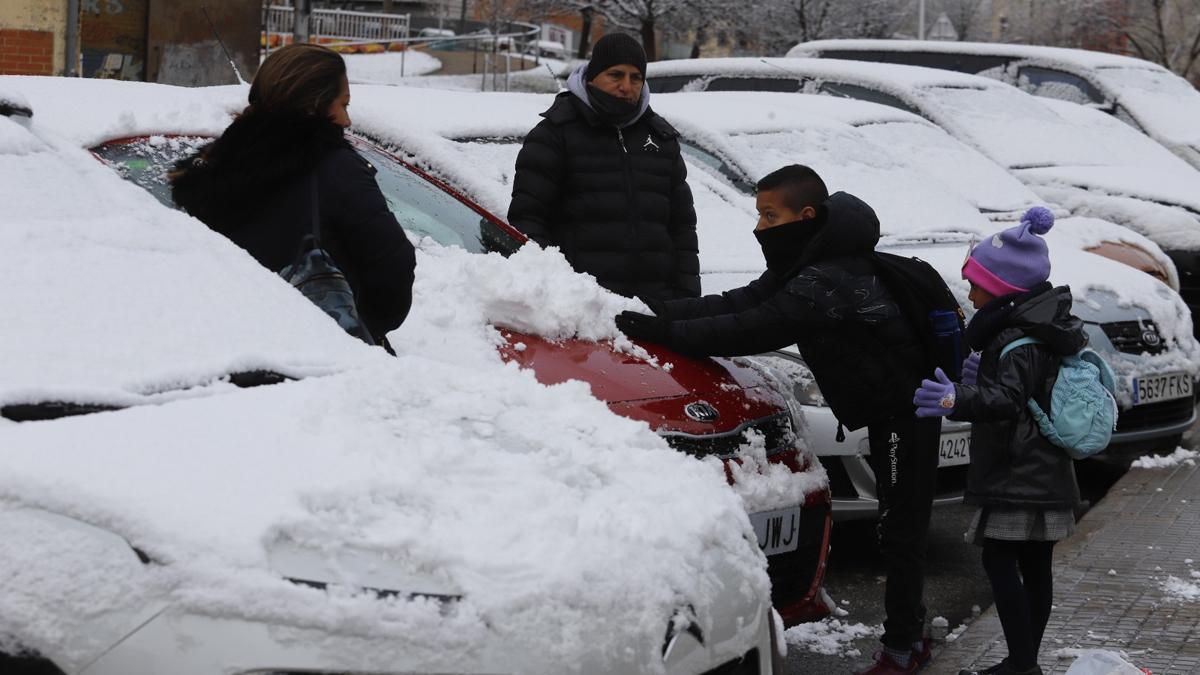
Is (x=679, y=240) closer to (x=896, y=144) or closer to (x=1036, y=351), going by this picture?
(x=1036, y=351)

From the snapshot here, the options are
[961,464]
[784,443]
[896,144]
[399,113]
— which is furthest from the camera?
[896,144]

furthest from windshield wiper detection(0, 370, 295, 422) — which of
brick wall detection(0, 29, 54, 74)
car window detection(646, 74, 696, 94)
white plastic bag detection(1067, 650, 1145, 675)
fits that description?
brick wall detection(0, 29, 54, 74)

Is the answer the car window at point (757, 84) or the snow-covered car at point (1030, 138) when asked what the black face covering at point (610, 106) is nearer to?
the snow-covered car at point (1030, 138)

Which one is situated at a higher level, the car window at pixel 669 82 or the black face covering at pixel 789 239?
the car window at pixel 669 82

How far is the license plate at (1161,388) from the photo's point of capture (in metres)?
7.25

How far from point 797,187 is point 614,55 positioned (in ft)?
4.18

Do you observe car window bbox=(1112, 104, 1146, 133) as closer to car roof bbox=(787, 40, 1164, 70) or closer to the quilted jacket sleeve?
car roof bbox=(787, 40, 1164, 70)

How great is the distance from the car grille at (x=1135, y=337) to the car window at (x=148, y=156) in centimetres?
426

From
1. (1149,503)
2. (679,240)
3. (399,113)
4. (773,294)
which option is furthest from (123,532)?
(1149,503)

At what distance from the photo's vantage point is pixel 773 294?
4.94 metres

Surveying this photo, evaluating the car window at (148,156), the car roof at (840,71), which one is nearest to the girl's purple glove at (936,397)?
the car window at (148,156)

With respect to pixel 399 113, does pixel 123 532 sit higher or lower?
lower

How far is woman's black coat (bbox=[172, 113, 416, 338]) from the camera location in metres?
4.16

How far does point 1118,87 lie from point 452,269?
11.8 metres
